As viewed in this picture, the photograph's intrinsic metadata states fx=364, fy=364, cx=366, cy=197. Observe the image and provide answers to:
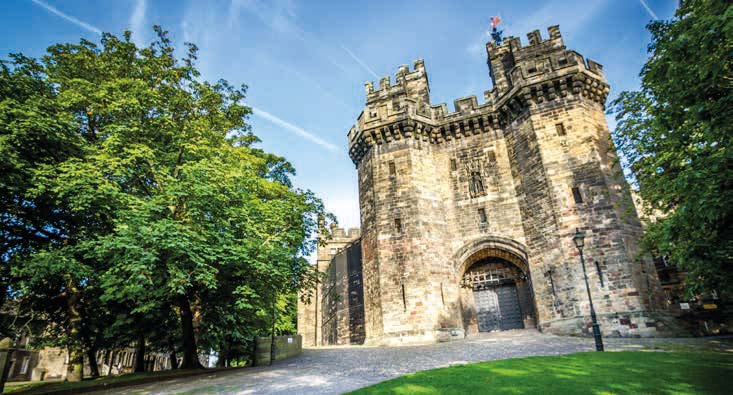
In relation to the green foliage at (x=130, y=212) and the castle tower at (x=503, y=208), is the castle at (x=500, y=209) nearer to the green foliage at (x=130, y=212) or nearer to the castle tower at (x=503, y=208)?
the castle tower at (x=503, y=208)

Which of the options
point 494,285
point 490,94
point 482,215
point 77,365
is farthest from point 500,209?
point 77,365

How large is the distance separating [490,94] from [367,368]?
54.2 ft

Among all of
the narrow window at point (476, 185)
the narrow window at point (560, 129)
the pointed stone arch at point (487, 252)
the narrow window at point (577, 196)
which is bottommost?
the pointed stone arch at point (487, 252)

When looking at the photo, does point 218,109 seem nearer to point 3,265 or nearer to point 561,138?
point 3,265

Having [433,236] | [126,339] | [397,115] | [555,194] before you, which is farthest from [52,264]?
[555,194]

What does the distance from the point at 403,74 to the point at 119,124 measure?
15417mm

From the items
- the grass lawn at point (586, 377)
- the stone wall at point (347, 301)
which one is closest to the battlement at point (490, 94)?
the stone wall at point (347, 301)

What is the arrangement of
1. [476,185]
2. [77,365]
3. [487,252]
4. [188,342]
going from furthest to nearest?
[476,185] < [487,252] < [77,365] < [188,342]

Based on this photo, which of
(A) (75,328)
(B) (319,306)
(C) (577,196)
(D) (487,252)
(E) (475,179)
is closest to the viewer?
(A) (75,328)

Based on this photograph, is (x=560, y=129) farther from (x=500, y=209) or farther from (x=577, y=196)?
(x=500, y=209)

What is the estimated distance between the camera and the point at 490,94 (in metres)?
20.8

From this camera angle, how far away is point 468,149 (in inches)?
807

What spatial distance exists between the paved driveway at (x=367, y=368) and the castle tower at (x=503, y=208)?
108 inches

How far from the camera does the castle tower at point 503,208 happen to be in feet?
49.6
